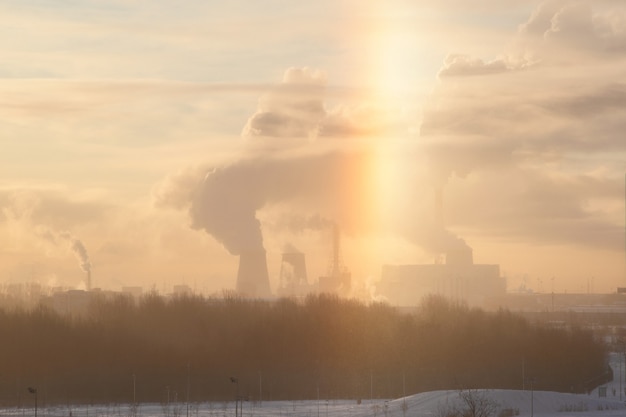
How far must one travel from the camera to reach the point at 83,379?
62.1 meters

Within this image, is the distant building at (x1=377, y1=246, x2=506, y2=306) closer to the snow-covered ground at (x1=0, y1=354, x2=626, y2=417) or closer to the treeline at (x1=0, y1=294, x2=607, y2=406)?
the treeline at (x1=0, y1=294, x2=607, y2=406)

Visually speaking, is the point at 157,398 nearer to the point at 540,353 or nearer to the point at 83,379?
the point at 83,379

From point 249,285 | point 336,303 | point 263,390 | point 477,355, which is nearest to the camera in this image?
point 263,390

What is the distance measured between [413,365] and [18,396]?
78.5 ft

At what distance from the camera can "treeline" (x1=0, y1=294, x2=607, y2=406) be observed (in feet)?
203

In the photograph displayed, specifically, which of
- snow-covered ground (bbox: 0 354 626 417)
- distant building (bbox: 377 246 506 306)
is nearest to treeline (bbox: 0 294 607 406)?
snow-covered ground (bbox: 0 354 626 417)

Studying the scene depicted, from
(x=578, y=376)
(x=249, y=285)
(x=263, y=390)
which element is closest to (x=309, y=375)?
(x=263, y=390)

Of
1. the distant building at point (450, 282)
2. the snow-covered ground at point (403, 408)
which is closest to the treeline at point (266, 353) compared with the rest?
the snow-covered ground at point (403, 408)

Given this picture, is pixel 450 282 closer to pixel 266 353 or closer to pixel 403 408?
pixel 266 353

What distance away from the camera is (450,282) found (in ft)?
600

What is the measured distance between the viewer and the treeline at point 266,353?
61969 mm

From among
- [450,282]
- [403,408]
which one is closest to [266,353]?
[403,408]

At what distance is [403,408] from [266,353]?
24438mm

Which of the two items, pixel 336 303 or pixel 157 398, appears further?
pixel 336 303
